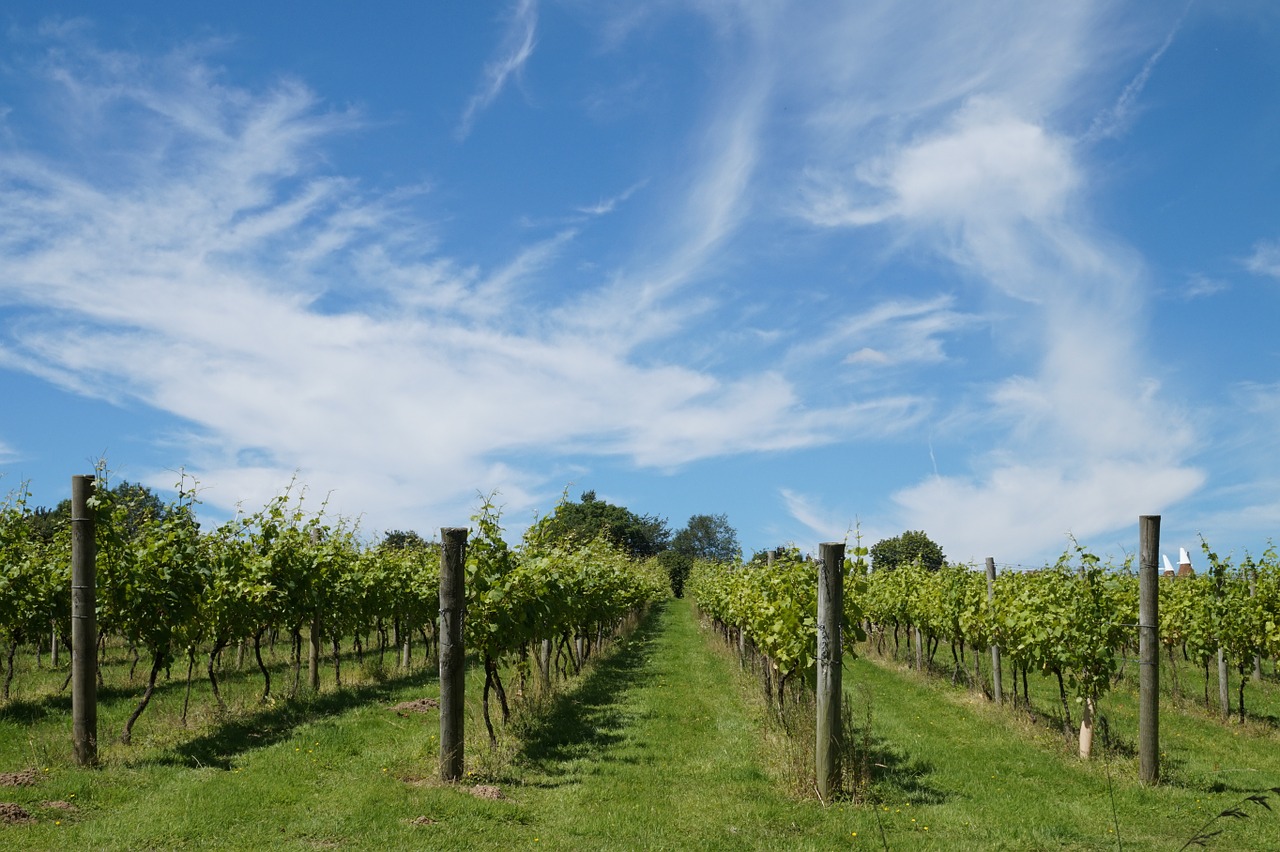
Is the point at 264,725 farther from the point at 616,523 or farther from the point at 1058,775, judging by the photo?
the point at 616,523

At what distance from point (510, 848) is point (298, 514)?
829 cm

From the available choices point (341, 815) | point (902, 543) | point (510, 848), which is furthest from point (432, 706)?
point (902, 543)

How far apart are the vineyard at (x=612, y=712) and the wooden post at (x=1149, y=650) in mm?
285

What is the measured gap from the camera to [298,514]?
43.4ft

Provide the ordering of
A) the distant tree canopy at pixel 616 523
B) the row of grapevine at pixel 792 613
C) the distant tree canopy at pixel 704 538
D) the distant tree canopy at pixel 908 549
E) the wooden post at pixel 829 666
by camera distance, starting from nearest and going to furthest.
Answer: the wooden post at pixel 829 666, the row of grapevine at pixel 792 613, the distant tree canopy at pixel 908 549, the distant tree canopy at pixel 616 523, the distant tree canopy at pixel 704 538

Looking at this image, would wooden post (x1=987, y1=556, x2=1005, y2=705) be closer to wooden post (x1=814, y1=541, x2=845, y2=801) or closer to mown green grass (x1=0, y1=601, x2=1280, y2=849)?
mown green grass (x1=0, y1=601, x2=1280, y2=849)

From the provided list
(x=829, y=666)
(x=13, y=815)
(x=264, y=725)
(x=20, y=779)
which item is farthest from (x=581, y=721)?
(x=13, y=815)

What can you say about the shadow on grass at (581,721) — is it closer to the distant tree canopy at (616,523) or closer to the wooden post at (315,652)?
the wooden post at (315,652)

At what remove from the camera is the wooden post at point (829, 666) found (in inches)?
300

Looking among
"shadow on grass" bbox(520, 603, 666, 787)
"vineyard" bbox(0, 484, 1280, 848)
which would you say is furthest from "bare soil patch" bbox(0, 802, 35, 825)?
"shadow on grass" bbox(520, 603, 666, 787)

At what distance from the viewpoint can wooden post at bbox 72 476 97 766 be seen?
28.5ft

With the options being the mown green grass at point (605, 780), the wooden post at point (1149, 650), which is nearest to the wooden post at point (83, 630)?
the mown green grass at point (605, 780)

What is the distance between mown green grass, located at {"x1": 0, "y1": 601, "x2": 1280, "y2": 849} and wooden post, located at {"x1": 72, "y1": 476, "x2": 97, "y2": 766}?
281 mm

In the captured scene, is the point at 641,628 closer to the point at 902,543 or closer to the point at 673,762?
the point at 673,762
